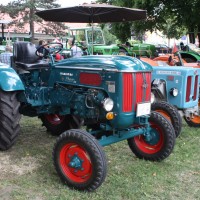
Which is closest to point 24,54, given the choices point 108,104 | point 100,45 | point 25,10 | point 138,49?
point 108,104

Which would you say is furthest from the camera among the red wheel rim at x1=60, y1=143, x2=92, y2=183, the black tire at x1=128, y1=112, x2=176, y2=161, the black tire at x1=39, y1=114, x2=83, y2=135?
the black tire at x1=39, y1=114, x2=83, y2=135

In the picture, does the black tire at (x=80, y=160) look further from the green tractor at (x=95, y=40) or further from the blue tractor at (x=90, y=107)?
the green tractor at (x=95, y=40)

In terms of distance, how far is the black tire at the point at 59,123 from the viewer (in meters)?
4.97

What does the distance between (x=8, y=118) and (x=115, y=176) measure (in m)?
1.50

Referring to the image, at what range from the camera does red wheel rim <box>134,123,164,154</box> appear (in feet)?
13.5

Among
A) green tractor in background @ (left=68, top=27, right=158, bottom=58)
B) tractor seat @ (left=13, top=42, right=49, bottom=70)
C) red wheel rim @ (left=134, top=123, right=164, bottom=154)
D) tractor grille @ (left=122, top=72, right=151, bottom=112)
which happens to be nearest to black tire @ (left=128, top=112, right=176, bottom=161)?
red wheel rim @ (left=134, top=123, right=164, bottom=154)

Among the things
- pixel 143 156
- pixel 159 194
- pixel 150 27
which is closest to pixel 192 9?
pixel 150 27

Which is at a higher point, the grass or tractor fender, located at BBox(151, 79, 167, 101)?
tractor fender, located at BBox(151, 79, 167, 101)

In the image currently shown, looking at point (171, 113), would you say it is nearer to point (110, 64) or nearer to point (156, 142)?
point (156, 142)

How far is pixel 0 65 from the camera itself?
451cm

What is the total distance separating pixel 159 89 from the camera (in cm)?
518

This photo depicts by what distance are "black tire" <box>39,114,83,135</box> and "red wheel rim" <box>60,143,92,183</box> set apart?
140 cm

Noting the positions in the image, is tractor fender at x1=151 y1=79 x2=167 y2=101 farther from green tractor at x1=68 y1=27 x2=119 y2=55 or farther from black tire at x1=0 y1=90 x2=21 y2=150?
green tractor at x1=68 y1=27 x2=119 y2=55

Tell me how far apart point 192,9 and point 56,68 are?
1073 cm
